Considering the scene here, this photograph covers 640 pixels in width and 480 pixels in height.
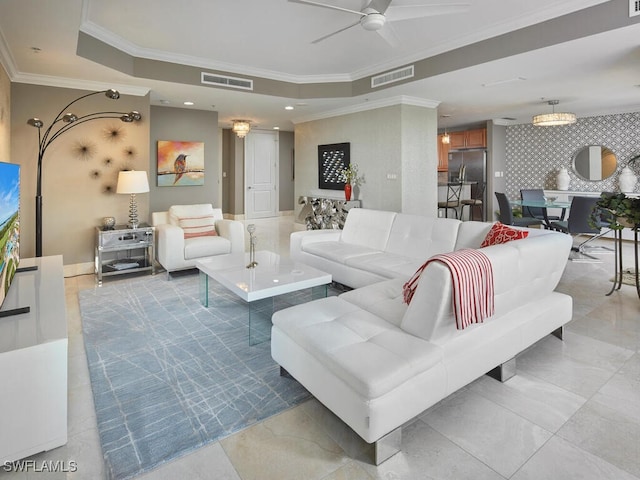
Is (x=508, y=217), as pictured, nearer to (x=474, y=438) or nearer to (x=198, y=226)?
(x=198, y=226)

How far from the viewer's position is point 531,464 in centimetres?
165

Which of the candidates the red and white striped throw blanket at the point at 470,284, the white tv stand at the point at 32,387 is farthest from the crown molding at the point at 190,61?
the red and white striped throw blanket at the point at 470,284

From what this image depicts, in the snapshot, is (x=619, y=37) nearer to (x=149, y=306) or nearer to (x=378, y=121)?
(x=378, y=121)

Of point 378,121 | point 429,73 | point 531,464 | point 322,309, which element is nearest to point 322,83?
point 378,121

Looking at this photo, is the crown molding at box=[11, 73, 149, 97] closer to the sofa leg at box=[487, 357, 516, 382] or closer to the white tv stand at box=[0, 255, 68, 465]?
the white tv stand at box=[0, 255, 68, 465]

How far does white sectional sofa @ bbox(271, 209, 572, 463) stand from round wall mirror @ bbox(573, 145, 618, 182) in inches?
252

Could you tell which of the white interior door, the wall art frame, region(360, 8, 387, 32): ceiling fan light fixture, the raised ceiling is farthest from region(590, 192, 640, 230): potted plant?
the white interior door

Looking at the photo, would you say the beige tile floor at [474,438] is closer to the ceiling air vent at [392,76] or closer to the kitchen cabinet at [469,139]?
the ceiling air vent at [392,76]

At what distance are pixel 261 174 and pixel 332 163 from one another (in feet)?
11.2

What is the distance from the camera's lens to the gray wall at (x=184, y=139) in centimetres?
646

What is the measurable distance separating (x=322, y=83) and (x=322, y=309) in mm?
4545

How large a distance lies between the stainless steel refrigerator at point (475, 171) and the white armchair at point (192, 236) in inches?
242

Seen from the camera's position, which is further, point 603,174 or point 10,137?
point 603,174

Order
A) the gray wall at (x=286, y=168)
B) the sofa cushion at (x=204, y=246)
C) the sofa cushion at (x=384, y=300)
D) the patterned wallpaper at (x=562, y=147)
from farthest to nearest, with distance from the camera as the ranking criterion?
the gray wall at (x=286, y=168)
the patterned wallpaper at (x=562, y=147)
the sofa cushion at (x=204, y=246)
the sofa cushion at (x=384, y=300)
